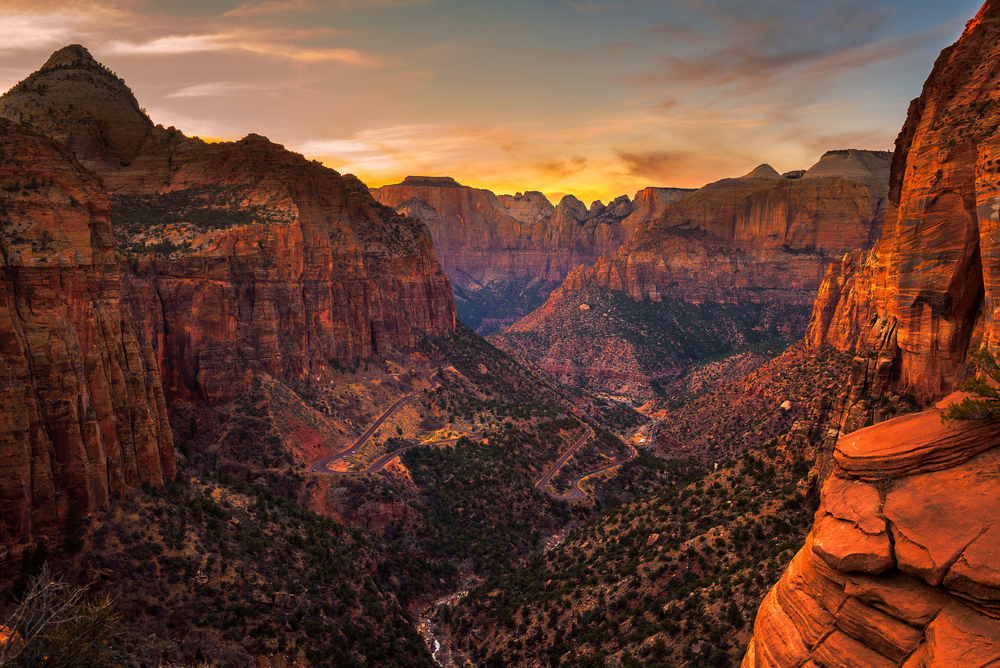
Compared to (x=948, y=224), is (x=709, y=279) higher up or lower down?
lower down

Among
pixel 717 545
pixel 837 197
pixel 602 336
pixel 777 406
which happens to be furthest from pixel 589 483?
pixel 837 197

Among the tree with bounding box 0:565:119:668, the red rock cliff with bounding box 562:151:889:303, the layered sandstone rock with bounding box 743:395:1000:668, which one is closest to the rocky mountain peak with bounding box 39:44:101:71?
the tree with bounding box 0:565:119:668

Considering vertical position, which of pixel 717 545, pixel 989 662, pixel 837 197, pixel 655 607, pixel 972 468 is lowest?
pixel 655 607

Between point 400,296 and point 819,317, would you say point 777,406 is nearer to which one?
point 819,317

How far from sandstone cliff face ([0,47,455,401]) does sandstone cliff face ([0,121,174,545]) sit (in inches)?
863

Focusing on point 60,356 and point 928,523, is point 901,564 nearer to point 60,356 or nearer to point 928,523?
point 928,523

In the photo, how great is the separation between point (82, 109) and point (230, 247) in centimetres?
3653

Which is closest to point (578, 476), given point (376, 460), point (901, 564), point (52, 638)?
point (376, 460)

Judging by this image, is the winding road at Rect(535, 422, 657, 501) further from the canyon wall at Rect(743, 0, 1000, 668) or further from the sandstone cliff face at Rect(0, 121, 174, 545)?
the canyon wall at Rect(743, 0, 1000, 668)

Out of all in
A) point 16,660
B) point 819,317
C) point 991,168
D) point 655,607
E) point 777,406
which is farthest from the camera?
point 819,317

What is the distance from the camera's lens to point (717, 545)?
3897 centimetres

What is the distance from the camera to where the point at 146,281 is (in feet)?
200

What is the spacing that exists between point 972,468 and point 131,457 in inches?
1686

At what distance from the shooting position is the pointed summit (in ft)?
260
